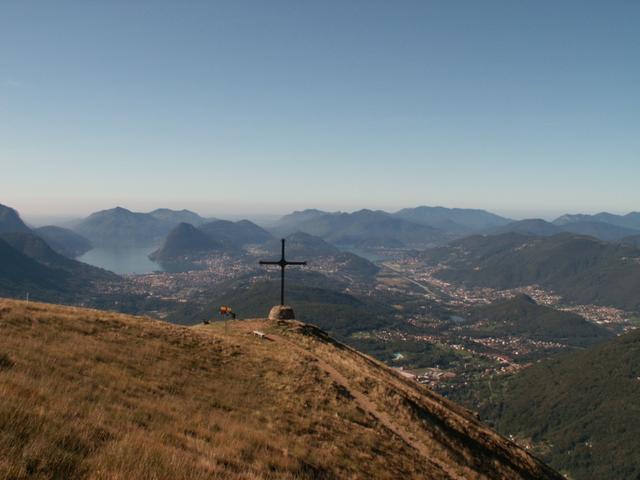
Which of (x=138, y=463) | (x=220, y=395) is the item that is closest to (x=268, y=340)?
(x=220, y=395)

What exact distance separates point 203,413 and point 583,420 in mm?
206040

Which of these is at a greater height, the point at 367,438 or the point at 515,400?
the point at 367,438

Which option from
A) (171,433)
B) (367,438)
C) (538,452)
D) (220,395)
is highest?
(171,433)

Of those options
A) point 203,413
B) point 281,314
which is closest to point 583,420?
point 281,314

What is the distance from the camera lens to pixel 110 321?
31.4m

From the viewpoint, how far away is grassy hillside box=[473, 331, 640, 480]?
143 metres

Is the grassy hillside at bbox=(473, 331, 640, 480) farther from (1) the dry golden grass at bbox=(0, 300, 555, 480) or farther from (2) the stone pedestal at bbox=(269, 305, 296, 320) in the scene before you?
(2) the stone pedestal at bbox=(269, 305, 296, 320)

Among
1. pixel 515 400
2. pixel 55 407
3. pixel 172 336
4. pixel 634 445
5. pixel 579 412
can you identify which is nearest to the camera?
pixel 55 407

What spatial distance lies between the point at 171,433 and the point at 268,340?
2373 centimetres

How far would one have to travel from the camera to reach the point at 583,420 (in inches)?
6713

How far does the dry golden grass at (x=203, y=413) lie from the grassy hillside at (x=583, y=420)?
14780 cm

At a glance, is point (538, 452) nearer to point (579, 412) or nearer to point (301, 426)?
point (579, 412)

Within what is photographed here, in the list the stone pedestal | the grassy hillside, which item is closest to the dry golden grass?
the stone pedestal

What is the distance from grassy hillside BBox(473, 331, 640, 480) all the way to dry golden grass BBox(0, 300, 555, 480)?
14780 cm
